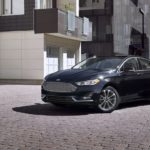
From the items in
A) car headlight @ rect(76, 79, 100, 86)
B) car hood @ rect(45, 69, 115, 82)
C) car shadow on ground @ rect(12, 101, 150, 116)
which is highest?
car hood @ rect(45, 69, 115, 82)

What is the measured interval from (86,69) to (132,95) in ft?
5.07

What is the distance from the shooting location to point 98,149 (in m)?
7.29

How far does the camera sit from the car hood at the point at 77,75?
11469mm

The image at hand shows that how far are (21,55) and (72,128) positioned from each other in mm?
18031

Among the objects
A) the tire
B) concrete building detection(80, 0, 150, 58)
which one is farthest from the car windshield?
concrete building detection(80, 0, 150, 58)

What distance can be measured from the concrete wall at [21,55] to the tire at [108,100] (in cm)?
1448

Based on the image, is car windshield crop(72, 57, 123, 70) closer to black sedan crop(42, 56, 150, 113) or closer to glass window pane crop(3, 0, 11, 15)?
black sedan crop(42, 56, 150, 113)

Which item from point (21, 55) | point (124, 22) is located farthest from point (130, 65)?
point (124, 22)

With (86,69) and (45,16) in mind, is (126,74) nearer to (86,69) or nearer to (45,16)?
(86,69)

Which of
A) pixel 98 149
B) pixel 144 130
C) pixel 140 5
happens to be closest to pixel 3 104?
pixel 144 130

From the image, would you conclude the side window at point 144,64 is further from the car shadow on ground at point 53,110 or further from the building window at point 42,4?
the building window at point 42,4

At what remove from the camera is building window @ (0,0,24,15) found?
26781 millimetres

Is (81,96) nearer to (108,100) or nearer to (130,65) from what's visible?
(108,100)

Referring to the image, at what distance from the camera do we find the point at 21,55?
26828 mm
